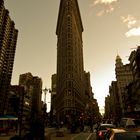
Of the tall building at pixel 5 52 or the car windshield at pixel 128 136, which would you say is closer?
the car windshield at pixel 128 136

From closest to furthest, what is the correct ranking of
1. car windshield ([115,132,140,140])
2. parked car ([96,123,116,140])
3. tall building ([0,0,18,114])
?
car windshield ([115,132,140,140]) < parked car ([96,123,116,140]) < tall building ([0,0,18,114])

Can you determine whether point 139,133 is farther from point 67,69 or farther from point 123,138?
point 67,69

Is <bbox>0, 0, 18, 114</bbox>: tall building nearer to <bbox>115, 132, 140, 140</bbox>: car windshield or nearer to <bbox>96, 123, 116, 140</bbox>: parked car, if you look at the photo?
<bbox>96, 123, 116, 140</bbox>: parked car

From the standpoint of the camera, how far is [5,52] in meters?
106

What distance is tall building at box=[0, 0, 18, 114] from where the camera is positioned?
95875 millimetres

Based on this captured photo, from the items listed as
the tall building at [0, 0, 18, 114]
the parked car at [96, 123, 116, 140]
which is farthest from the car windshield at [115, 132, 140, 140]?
the tall building at [0, 0, 18, 114]

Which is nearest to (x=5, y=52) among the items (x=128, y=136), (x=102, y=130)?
(x=102, y=130)

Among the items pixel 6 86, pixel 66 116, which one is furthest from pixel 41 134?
pixel 66 116

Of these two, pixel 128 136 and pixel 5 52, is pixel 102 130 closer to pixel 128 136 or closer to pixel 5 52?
pixel 128 136

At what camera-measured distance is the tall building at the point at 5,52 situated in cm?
9588

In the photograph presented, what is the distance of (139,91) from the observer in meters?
78.6

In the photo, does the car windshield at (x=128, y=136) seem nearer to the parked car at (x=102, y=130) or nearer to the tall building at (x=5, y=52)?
the parked car at (x=102, y=130)

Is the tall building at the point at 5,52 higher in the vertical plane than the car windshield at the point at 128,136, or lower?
higher

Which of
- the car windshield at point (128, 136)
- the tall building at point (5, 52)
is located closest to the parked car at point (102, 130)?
the car windshield at point (128, 136)
